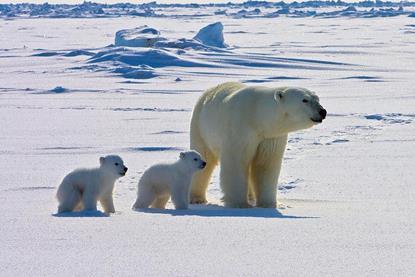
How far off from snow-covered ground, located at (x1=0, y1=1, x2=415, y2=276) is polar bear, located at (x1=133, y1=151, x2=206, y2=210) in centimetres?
21

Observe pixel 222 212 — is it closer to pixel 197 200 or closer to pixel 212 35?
pixel 197 200

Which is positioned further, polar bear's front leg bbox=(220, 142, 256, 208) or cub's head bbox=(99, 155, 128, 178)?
polar bear's front leg bbox=(220, 142, 256, 208)

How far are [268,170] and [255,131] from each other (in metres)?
0.34

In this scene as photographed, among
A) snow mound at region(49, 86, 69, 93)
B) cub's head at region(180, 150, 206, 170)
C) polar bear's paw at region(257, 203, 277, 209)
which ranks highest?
cub's head at region(180, 150, 206, 170)

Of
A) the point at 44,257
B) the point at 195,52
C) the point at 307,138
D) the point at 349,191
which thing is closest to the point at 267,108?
the point at 349,191

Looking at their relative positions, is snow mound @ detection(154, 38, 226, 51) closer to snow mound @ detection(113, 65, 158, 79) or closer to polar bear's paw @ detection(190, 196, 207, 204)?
snow mound @ detection(113, 65, 158, 79)

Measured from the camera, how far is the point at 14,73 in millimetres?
18672

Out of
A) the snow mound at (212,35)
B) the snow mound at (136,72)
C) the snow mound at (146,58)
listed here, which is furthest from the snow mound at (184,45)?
the snow mound at (136,72)

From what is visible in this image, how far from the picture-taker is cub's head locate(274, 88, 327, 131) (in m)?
5.67

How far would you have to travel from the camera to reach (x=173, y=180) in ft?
18.7

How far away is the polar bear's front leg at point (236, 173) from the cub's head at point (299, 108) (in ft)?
1.19

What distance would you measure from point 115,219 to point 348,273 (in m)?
1.74

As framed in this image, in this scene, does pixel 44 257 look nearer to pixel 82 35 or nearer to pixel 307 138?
pixel 307 138

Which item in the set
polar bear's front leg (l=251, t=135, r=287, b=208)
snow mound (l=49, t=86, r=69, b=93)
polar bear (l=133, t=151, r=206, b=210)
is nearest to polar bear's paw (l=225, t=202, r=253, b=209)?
polar bear's front leg (l=251, t=135, r=287, b=208)
